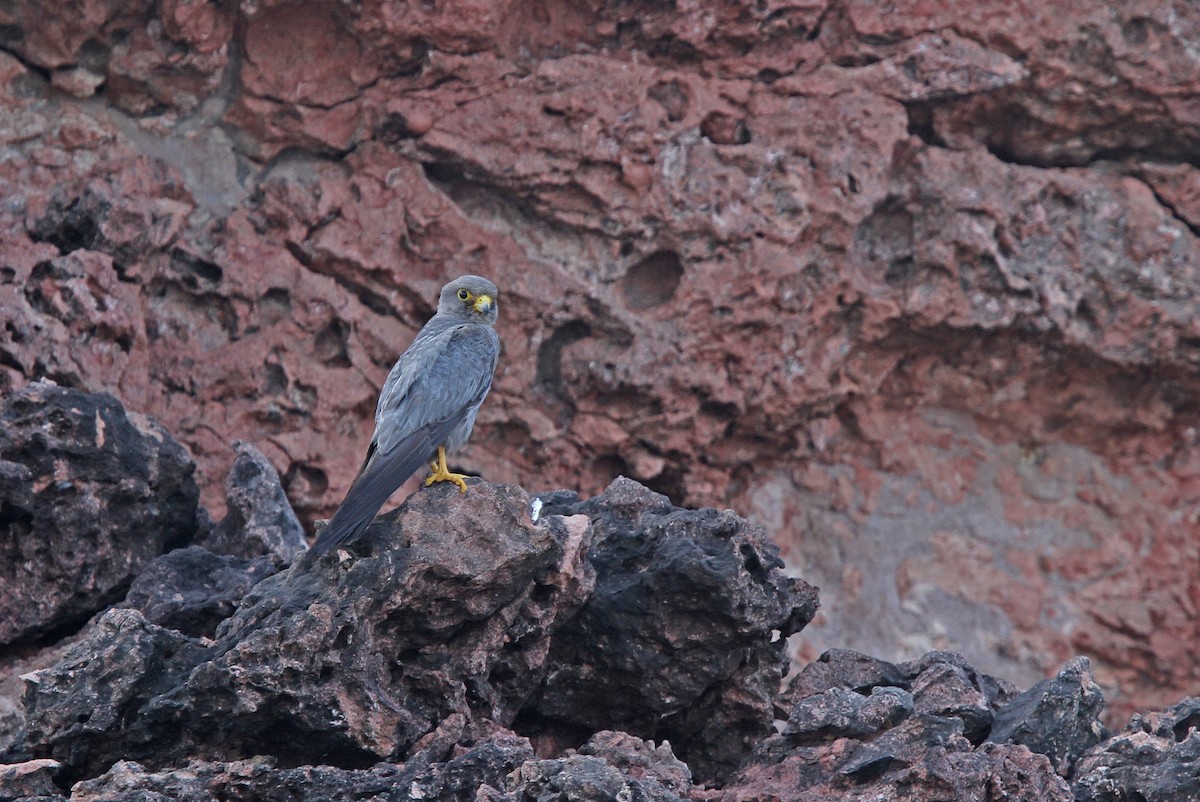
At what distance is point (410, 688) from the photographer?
4.63 metres

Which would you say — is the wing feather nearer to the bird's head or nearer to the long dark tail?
the long dark tail

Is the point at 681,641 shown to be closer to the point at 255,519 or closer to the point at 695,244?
the point at 255,519

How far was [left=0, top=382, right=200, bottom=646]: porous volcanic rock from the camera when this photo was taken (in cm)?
525

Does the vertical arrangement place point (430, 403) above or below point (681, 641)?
above

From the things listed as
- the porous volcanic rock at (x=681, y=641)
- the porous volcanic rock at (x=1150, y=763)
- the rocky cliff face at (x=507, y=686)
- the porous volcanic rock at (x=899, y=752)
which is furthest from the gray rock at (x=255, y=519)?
the porous volcanic rock at (x=1150, y=763)

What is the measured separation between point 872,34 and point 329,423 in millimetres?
3501

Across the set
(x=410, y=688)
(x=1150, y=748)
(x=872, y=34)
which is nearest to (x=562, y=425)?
(x=872, y=34)

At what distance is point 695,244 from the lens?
7.45 meters

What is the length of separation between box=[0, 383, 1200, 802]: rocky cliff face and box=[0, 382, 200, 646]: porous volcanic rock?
0.02m

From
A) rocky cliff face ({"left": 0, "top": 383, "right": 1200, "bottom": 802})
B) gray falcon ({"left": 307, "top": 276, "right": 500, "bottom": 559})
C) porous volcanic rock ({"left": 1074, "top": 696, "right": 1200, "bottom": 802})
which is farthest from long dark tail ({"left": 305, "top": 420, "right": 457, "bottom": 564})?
porous volcanic rock ({"left": 1074, "top": 696, "right": 1200, "bottom": 802})

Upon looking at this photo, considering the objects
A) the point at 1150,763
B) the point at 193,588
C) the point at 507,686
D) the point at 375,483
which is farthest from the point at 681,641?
the point at 193,588

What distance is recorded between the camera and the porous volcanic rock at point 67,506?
5254 mm

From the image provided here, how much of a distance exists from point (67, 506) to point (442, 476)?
1.41m

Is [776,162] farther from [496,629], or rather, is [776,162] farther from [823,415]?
[496,629]
